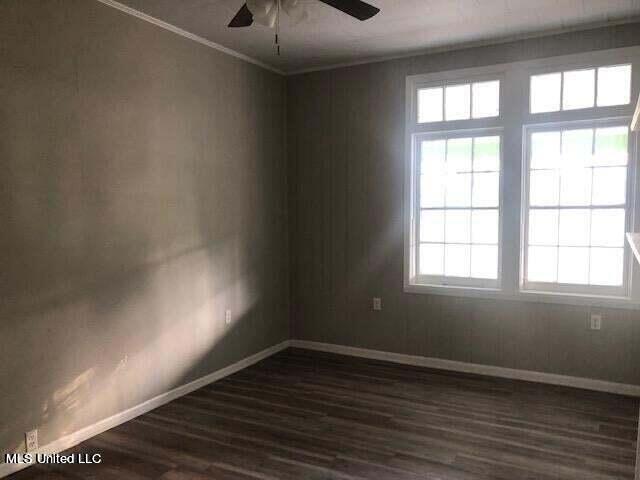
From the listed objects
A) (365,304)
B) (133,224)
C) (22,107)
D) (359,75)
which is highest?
(359,75)

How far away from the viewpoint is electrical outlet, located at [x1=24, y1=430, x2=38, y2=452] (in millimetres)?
2797

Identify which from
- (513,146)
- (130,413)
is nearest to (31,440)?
(130,413)

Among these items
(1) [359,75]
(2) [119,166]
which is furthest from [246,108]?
(2) [119,166]

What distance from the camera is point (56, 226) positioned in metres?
2.94

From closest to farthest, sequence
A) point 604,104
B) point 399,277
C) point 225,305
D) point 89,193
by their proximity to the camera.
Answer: point 89,193, point 604,104, point 225,305, point 399,277

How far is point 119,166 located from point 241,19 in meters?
1.32

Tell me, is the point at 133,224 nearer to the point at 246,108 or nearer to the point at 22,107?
the point at 22,107

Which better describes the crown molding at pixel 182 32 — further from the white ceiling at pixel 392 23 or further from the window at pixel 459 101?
the window at pixel 459 101

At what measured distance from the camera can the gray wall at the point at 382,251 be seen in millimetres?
3922

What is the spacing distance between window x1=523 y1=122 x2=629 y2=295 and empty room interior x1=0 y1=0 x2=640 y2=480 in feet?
0.06

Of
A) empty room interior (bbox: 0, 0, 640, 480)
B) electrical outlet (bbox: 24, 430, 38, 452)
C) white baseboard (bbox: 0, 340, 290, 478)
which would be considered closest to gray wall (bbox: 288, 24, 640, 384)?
empty room interior (bbox: 0, 0, 640, 480)

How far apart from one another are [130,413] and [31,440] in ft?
2.28

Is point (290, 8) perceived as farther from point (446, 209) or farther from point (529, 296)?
point (529, 296)

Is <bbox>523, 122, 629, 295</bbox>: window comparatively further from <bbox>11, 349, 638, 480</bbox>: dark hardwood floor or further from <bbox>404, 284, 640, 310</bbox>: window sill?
<bbox>11, 349, 638, 480</bbox>: dark hardwood floor
